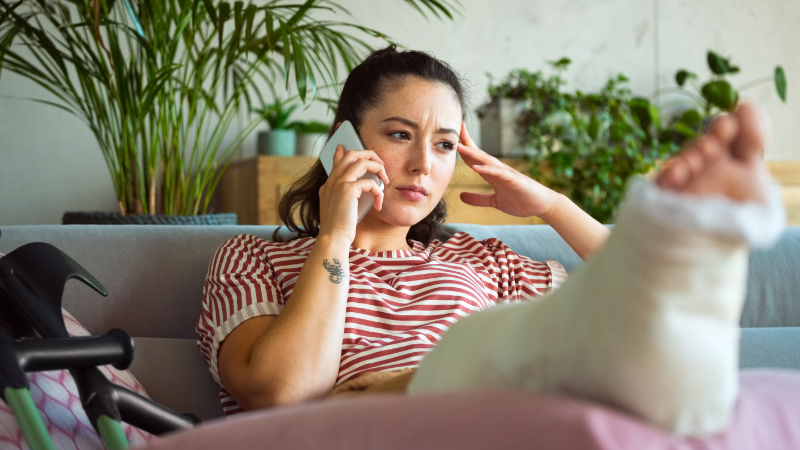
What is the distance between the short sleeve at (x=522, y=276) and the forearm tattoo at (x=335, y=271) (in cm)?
33

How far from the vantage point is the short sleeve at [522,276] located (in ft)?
3.98

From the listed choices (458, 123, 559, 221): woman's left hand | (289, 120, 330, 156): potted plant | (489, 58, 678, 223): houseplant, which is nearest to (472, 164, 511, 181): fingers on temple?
(458, 123, 559, 221): woman's left hand

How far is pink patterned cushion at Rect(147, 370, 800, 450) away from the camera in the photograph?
0.38 meters

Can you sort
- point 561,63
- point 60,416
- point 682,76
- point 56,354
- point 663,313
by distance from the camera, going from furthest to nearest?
point 682,76 → point 561,63 → point 60,416 → point 56,354 → point 663,313

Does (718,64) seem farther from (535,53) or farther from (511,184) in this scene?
(511,184)

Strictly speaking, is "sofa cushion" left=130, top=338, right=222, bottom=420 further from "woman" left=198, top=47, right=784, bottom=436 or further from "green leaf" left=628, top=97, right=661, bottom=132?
"green leaf" left=628, top=97, right=661, bottom=132

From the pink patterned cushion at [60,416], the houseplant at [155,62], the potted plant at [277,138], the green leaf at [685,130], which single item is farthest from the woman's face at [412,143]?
the green leaf at [685,130]


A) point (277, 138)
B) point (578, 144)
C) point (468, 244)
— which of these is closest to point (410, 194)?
point (468, 244)

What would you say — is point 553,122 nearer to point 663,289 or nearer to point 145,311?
point 145,311

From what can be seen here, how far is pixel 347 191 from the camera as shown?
1055mm

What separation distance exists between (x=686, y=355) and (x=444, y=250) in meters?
0.92

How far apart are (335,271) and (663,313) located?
66cm

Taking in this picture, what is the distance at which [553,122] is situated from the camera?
114 inches

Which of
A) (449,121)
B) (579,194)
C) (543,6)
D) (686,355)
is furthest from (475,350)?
(543,6)
